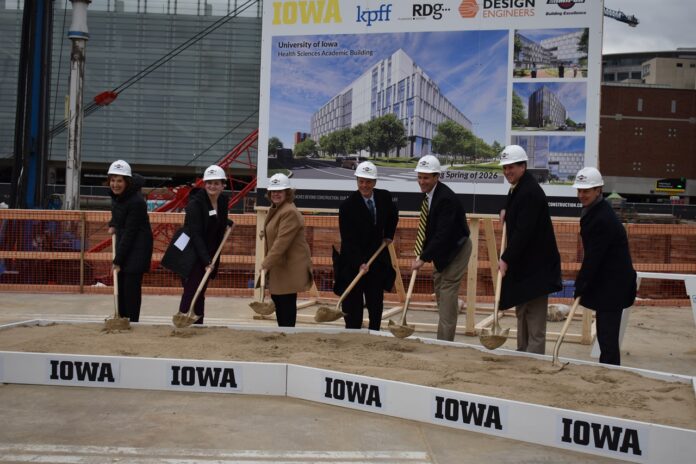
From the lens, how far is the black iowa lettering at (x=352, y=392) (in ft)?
19.0

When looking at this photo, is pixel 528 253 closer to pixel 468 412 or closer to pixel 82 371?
pixel 468 412

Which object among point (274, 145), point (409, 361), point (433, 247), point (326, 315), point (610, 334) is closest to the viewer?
point (409, 361)

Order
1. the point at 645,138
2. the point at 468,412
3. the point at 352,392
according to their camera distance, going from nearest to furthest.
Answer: the point at 468,412, the point at 352,392, the point at 645,138

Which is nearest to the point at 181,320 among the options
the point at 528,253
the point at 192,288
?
the point at 192,288

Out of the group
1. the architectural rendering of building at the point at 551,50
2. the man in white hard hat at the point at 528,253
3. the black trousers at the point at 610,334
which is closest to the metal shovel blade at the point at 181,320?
the man in white hard hat at the point at 528,253

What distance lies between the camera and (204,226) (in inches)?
327

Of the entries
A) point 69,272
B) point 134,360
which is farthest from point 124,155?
point 134,360

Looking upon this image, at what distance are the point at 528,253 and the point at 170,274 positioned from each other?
25.4ft

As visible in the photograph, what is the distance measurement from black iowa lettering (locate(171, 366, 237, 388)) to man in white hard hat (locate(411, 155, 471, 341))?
7.05 ft

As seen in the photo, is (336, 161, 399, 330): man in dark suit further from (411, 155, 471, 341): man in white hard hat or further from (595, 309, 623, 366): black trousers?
(595, 309, 623, 366): black trousers

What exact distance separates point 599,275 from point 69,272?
8.64 meters

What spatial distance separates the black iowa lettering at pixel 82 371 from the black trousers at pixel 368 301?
2.68 meters

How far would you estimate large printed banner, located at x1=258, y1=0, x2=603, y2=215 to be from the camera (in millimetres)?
10852

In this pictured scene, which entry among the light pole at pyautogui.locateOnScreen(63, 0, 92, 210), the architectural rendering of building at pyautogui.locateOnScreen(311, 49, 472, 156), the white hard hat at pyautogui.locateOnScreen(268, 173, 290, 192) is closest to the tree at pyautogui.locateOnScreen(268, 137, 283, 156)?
the architectural rendering of building at pyautogui.locateOnScreen(311, 49, 472, 156)
